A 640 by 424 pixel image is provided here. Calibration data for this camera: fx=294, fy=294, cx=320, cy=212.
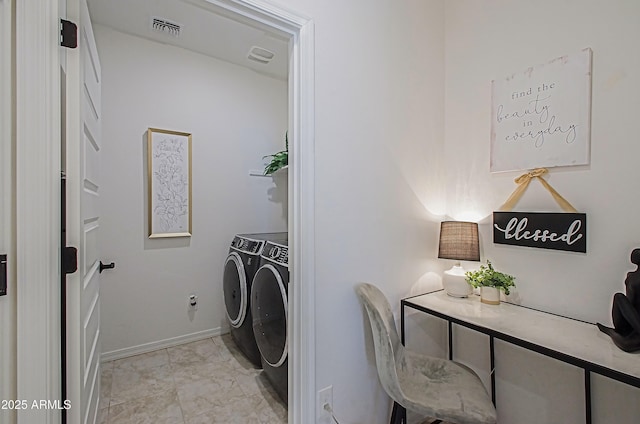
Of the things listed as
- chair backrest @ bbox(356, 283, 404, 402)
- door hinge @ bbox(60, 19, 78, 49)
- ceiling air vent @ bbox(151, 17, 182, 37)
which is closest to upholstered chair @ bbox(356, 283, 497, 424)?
chair backrest @ bbox(356, 283, 404, 402)

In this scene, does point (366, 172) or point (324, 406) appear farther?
point (366, 172)

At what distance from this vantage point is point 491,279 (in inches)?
61.3

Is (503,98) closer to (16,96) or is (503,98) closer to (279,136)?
(16,96)

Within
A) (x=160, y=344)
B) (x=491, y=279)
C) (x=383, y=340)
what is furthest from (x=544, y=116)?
(x=160, y=344)

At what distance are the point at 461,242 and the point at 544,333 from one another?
55cm

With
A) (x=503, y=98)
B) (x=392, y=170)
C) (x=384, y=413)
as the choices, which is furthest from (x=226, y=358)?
(x=503, y=98)

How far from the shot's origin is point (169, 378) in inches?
84.9

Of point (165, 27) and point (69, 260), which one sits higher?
point (165, 27)

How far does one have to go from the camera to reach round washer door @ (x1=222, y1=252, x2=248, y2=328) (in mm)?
2311

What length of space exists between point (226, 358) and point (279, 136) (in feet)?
7.38

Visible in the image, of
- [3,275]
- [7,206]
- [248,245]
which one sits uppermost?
[7,206]

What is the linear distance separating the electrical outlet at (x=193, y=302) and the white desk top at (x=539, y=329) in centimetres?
204

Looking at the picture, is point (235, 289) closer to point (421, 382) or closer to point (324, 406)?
point (324, 406)

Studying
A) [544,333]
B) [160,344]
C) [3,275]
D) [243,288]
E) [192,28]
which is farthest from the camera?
[160,344]
